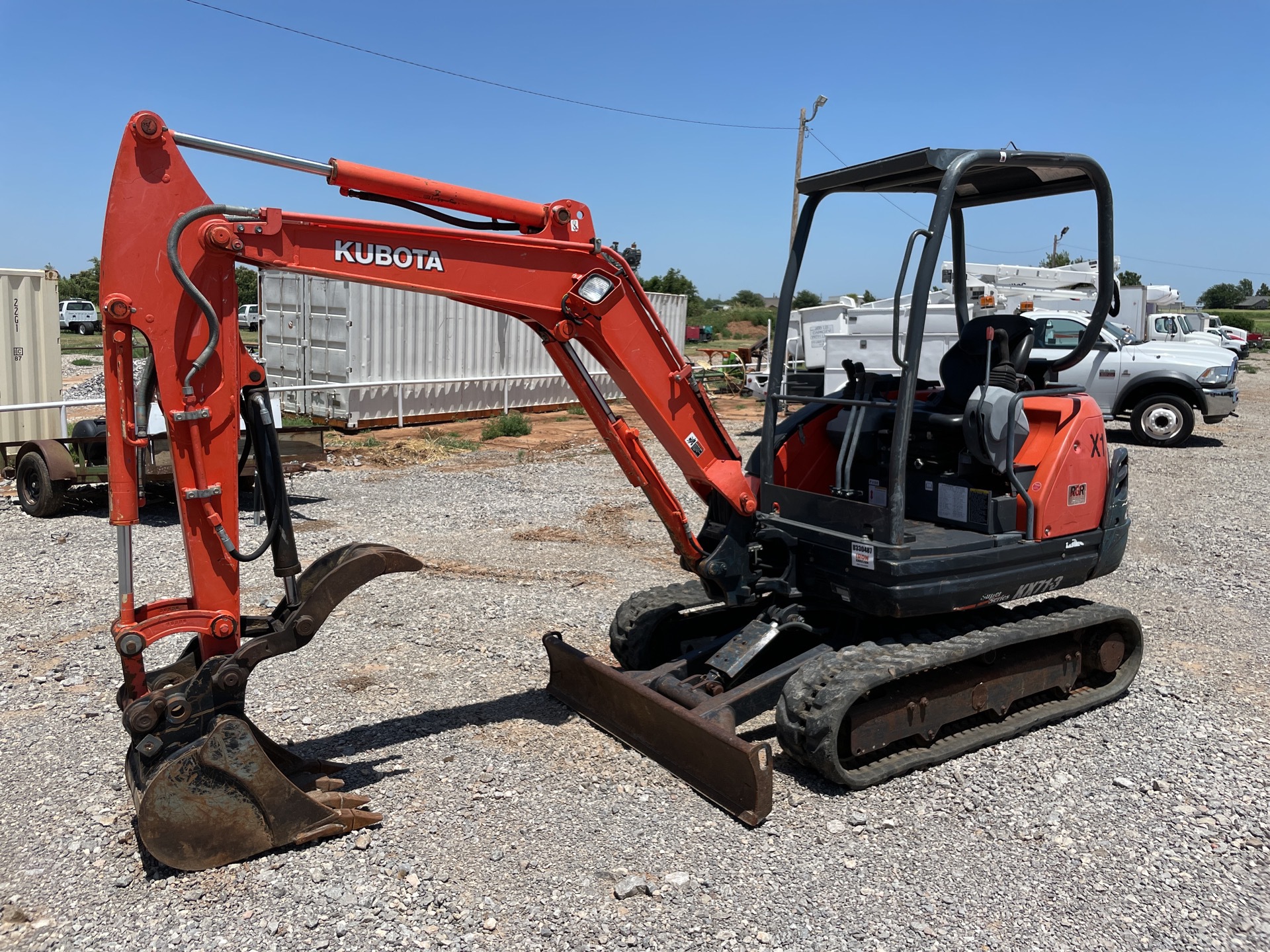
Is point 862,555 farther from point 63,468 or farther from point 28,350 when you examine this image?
point 28,350

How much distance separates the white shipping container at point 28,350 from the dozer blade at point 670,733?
31.2ft

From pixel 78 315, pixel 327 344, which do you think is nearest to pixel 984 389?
pixel 327 344

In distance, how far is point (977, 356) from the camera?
5625 mm

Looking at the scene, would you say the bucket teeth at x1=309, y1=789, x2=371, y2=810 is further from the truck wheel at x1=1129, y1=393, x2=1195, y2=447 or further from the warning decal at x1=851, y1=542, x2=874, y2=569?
the truck wheel at x1=1129, y1=393, x2=1195, y2=447

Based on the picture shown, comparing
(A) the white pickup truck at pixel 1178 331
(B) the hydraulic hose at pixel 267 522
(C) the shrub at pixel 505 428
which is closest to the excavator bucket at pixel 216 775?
(B) the hydraulic hose at pixel 267 522

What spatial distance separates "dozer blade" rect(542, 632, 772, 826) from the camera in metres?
4.35

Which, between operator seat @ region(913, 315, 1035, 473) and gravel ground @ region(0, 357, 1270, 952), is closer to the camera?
gravel ground @ region(0, 357, 1270, 952)

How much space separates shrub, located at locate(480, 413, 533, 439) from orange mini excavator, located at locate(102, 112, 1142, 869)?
10769 millimetres

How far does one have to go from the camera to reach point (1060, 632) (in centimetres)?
562

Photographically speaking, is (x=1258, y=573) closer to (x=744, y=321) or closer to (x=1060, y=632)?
(x=1060, y=632)

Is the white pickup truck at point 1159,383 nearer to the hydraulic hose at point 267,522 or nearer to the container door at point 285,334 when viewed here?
the container door at point 285,334

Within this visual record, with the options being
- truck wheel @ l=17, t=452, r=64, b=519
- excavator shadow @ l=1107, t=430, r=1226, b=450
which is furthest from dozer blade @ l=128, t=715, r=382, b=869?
excavator shadow @ l=1107, t=430, r=1226, b=450

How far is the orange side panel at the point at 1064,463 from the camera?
17.5 feet

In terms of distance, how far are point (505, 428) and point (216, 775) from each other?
13.3 metres
